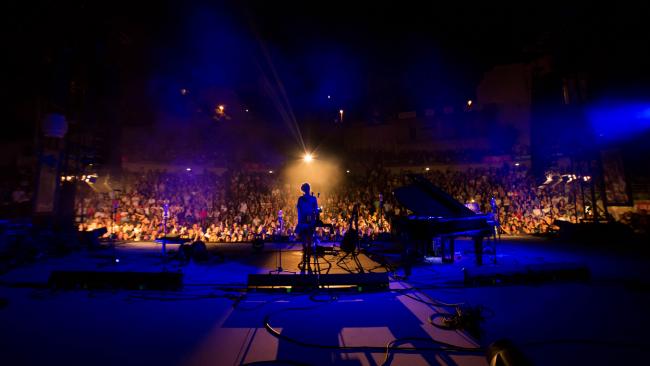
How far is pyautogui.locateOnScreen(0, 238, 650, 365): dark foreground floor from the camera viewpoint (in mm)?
2299

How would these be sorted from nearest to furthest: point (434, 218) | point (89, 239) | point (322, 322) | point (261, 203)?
point (322, 322) < point (434, 218) < point (89, 239) < point (261, 203)

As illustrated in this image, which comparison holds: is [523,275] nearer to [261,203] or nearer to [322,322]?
[322,322]

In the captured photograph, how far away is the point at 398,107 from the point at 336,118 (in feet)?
11.1

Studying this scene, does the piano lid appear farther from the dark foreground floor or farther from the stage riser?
the dark foreground floor

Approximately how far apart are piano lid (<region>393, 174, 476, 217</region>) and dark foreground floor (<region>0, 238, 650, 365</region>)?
3.66ft

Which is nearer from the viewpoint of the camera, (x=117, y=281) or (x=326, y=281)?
(x=326, y=281)

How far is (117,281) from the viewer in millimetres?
4195

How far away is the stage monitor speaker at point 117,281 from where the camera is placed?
417cm

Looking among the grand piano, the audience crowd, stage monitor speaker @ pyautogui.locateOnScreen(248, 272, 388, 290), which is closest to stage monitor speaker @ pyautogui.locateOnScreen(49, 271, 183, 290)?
stage monitor speaker @ pyautogui.locateOnScreen(248, 272, 388, 290)

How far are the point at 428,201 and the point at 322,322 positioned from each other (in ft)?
9.75

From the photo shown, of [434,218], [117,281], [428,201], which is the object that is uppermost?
[428,201]

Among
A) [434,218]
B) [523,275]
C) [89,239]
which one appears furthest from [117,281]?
[523,275]

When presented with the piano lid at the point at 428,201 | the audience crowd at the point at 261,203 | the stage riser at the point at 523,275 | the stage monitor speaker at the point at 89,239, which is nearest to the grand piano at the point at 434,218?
the piano lid at the point at 428,201

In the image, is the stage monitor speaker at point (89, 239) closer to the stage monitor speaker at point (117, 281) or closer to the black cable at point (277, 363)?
the stage monitor speaker at point (117, 281)
